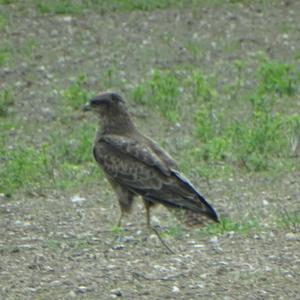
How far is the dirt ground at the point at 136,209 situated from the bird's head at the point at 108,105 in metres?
0.87

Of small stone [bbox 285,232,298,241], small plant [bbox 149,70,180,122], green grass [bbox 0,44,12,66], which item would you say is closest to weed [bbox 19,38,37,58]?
green grass [bbox 0,44,12,66]

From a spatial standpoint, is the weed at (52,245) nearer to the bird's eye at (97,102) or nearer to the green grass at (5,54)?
the bird's eye at (97,102)

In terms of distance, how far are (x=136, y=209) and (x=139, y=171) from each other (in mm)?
986

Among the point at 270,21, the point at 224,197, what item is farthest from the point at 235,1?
the point at 224,197

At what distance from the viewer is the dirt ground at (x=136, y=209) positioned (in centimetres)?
966

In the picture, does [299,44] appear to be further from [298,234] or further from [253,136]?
[298,234]

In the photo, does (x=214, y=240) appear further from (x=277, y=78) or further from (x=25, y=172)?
(x=277, y=78)

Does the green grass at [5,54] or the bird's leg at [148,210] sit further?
the green grass at [5,54]

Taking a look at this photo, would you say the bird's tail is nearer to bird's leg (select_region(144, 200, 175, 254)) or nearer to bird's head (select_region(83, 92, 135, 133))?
bird's leg (select_region(144, 200, 175, 254))

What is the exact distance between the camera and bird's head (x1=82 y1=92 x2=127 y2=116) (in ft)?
40.5

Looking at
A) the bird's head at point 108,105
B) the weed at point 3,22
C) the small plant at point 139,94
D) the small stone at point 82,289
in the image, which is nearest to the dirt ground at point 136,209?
the small stone at point 82,289

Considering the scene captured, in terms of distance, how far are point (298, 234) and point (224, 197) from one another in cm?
187

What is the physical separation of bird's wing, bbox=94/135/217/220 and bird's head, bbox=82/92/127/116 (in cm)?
34

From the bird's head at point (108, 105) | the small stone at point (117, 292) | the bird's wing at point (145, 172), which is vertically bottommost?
the small stone at point (117, 292)
